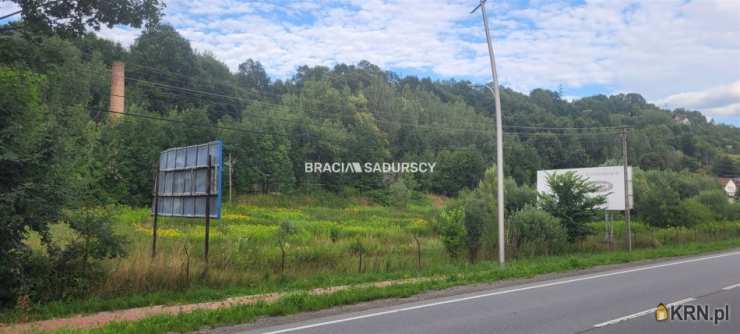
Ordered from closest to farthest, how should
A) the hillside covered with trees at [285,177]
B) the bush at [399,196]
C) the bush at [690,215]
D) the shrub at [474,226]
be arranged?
the hillside covered with trees at [285,177] < the shrub at [474,226] < the bush at [690,215] < the bush at [399,196]

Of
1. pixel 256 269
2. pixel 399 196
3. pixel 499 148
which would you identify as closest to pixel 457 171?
pixel 399 196

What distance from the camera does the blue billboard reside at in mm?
16109

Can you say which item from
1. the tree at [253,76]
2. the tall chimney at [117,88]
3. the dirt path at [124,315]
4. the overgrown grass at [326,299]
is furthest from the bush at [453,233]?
the tree at [253,76]

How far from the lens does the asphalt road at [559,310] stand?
29.1ft

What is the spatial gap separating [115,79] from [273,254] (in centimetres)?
4593

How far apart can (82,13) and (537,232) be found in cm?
2079

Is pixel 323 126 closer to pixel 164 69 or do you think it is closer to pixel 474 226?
pixel 164 69

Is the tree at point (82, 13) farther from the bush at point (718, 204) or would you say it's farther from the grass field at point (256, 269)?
the bush at point (718, 204)

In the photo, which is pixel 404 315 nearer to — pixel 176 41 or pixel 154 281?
pixel 154 281

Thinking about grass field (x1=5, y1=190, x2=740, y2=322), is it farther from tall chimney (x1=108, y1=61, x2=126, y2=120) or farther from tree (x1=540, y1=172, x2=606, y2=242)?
tall chimney (x1=108, y1=61, x2=126, y2=120)

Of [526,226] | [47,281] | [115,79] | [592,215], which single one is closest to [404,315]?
[47,281]

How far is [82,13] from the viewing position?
19406mm

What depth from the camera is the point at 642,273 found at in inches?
689

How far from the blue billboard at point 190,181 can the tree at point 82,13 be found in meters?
5.55
